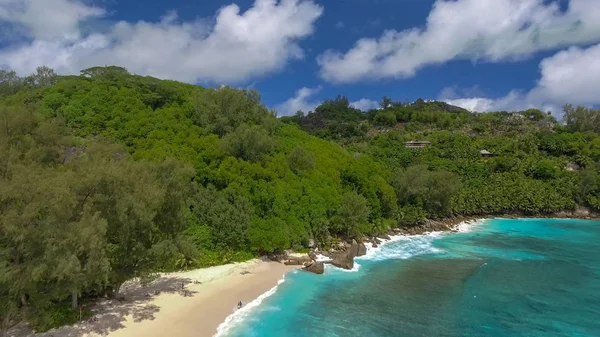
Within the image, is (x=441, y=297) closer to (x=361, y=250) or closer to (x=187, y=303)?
(x=361, y=250)

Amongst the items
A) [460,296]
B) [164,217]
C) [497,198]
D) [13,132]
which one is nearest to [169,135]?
[13,132]

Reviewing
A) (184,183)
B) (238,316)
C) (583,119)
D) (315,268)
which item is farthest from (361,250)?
(583,119)

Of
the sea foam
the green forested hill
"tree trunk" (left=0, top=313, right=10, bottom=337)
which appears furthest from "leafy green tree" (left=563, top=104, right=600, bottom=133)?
"tree trunk" (left=0, top=313, right=10, bottom=337)

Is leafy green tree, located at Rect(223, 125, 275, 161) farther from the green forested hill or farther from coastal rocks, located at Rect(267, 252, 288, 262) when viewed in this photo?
coastal rocks, located at Rect(267, 252, 288, 262)

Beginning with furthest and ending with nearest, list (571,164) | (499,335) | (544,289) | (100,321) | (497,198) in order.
Result: (571,164)
(497,198)
(544,289)
(499,335)
(100,321)

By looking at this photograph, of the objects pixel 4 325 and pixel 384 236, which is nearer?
pixel 4 325

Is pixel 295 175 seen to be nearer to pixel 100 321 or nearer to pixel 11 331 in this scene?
pixel 100 321
